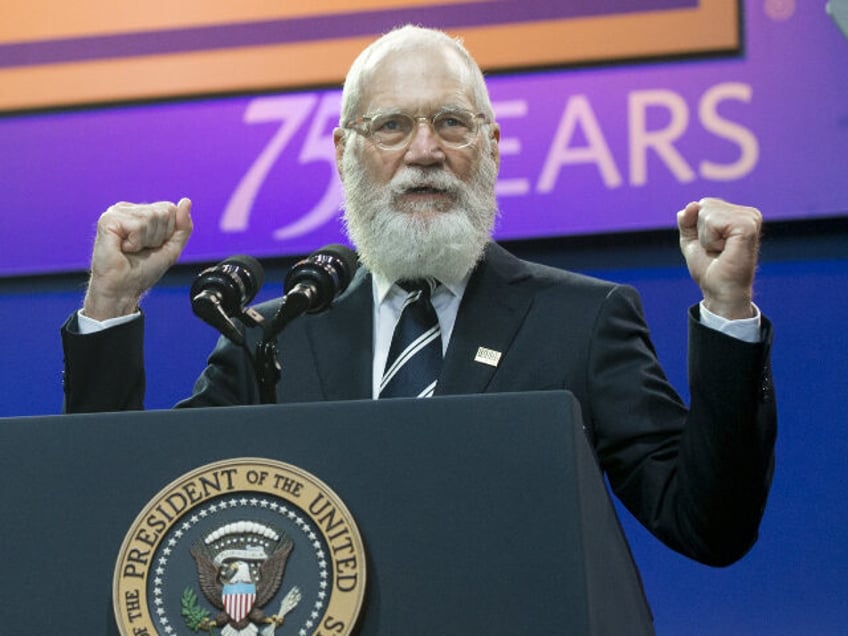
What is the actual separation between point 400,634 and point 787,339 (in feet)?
6.14

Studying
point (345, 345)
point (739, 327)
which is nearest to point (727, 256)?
point (739, 327)

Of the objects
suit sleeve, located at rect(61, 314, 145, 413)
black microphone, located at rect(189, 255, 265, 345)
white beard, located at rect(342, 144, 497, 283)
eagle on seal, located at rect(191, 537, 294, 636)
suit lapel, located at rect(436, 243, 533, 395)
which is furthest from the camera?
white beard, located at rect(342, 144, 497, 283)

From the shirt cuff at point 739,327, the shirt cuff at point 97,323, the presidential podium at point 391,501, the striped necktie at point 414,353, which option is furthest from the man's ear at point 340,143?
the presidential podium at point 391,501

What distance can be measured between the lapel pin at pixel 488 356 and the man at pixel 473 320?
0.01 m

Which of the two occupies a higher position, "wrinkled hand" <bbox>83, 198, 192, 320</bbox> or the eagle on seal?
"wrinkled hand" <bbox>83, 198, 192, 320</bbox>

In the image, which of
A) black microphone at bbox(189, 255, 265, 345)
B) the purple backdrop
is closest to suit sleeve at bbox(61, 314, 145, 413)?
black microphone at bbox(189, 255, 265, 345)

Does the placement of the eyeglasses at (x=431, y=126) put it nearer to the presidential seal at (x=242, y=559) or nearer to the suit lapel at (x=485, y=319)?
the suit lapel at (x=485, y=319)

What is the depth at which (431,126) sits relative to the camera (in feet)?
7.16

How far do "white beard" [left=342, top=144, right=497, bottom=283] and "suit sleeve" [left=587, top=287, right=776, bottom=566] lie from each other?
25cm

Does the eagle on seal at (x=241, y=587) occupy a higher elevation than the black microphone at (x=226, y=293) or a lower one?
lower

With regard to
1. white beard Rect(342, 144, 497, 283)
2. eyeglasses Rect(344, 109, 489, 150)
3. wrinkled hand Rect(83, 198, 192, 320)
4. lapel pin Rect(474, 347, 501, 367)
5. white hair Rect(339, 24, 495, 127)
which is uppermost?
white hair Rect(339, 24, 495, 127)

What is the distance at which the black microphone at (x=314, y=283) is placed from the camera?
1633 millimetres

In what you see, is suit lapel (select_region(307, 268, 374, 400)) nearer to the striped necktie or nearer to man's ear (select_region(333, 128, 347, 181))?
the striped necktie

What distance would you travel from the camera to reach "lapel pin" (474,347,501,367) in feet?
6.48
